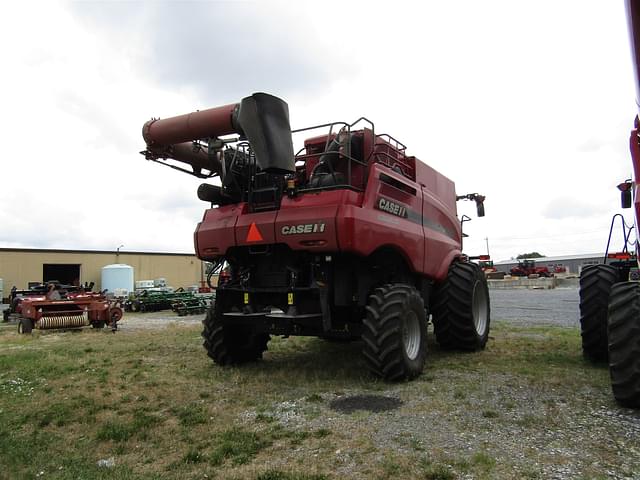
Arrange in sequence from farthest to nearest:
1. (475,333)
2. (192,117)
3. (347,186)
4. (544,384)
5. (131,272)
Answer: (131,272) < (475,333) < (192,117) < (347,186) < (544,384)

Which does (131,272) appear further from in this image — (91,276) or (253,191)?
(253,191)

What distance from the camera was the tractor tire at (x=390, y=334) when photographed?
5.94m

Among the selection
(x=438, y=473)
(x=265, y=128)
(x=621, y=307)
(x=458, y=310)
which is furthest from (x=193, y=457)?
(x=458, y=310)

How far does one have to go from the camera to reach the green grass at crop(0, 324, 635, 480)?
12.0ft

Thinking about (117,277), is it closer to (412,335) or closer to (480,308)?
(480,308)

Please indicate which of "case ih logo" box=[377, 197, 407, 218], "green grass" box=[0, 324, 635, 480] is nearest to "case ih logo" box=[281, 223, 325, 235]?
"case ih logo" box=[377, 197, 407, 218]

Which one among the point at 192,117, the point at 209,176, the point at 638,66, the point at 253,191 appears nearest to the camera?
the point at 638,66

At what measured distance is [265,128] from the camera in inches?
240

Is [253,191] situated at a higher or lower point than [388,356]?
higher

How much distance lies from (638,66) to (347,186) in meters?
4.28

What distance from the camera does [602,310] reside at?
6.66 m

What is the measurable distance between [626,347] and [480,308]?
4602mm

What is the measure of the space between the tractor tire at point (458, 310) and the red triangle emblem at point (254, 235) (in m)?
3.54

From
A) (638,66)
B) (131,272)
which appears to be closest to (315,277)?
(638,66)
